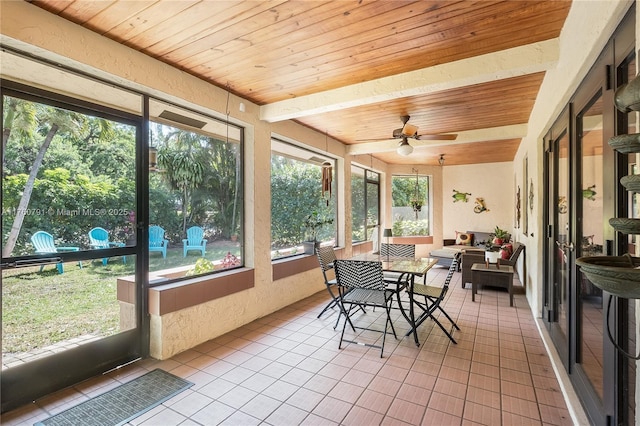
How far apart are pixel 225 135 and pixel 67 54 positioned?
5.20 feet

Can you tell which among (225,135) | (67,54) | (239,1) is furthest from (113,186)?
(239,1)

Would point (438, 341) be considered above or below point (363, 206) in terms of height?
below

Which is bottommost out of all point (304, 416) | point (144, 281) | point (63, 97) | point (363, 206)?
point (304, 416)

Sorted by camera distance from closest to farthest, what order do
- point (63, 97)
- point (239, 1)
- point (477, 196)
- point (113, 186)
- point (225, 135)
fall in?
point (239, 1), point (63, 97), point (113, 186), point (225, 135), point (477, 196)

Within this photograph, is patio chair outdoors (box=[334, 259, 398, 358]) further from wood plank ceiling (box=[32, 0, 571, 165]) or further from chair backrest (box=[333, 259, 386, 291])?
wood plank ceiling (box=[32, 0, 571, 165])

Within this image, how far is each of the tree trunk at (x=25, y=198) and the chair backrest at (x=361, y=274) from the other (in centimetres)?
244

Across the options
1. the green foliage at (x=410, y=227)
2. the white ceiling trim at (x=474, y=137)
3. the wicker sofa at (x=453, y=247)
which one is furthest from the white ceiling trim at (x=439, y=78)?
the green foliage at (x=410, y=227)

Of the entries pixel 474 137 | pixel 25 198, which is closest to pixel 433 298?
pixel 474 137

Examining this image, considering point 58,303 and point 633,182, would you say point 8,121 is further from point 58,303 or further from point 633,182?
point 633,182

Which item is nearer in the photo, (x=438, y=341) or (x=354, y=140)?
(x=438, y=341)

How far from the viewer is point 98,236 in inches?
97.0

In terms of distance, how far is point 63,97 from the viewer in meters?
2.26

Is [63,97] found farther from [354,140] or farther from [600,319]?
[354,140]

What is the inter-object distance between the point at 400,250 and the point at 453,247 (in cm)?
363
